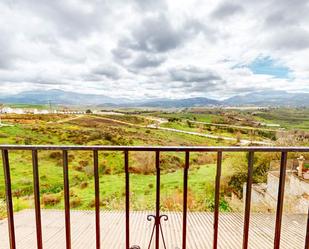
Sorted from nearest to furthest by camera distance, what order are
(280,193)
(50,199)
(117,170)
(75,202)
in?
(280,193), (75,202), (50,199), (117,170)

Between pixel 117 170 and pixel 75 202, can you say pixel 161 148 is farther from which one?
pixel 117 170

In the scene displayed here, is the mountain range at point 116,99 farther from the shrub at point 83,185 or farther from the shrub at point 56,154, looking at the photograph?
the shrub at point 56,154

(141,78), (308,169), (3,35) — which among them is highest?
(141,78)

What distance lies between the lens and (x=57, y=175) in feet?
63.6

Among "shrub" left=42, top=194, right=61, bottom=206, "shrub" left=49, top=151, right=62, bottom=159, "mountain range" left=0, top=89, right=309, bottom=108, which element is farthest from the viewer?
"mountain range" left=0, top=89, right=309, bottom=108

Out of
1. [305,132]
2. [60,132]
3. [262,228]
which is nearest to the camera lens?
[262,228]

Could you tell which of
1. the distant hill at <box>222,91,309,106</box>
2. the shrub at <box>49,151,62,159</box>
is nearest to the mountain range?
the distant hill at <box>222,91,309,106</box>

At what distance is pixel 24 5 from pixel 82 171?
16795mm

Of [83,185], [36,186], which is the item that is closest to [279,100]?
[83,185]

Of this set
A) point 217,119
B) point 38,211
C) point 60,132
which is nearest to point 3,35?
point 38,211

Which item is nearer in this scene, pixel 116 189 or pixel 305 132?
pixel 116 189

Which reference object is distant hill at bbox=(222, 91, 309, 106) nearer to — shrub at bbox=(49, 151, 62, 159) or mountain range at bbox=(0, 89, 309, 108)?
mountain range at bbox=(0, 89, 309, 108)

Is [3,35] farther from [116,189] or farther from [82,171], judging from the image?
[82,171]

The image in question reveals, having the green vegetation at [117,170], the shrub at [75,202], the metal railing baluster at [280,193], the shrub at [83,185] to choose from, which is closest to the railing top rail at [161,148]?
the metal railing baluster at [280,193]
